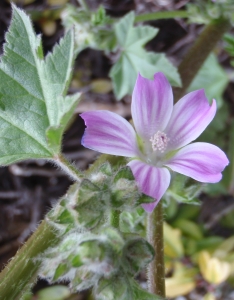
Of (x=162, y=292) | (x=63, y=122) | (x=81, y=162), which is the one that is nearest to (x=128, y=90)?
(x=81, y=162)

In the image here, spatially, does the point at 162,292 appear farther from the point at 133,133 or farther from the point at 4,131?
the point at 4,131

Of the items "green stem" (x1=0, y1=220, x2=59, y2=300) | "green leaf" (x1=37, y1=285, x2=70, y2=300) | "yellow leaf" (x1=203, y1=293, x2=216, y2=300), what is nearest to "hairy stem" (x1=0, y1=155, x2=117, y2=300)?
"green stem" (x1=0, y1=220, x2=59, y2=300)

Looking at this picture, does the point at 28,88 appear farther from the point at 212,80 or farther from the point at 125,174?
the point at 212,80

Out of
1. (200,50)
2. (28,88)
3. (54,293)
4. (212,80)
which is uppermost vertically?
(28,88)

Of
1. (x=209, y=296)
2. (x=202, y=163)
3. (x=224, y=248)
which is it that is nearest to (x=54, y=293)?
(x=209, y=296)

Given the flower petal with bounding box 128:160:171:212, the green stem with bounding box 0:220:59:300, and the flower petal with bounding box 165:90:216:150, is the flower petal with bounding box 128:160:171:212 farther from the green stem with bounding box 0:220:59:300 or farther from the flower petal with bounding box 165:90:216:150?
the green stem with bounding box 0:220:59:300

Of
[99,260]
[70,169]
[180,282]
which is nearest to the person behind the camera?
[99,260]

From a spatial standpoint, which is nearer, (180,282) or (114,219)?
(114,219)
